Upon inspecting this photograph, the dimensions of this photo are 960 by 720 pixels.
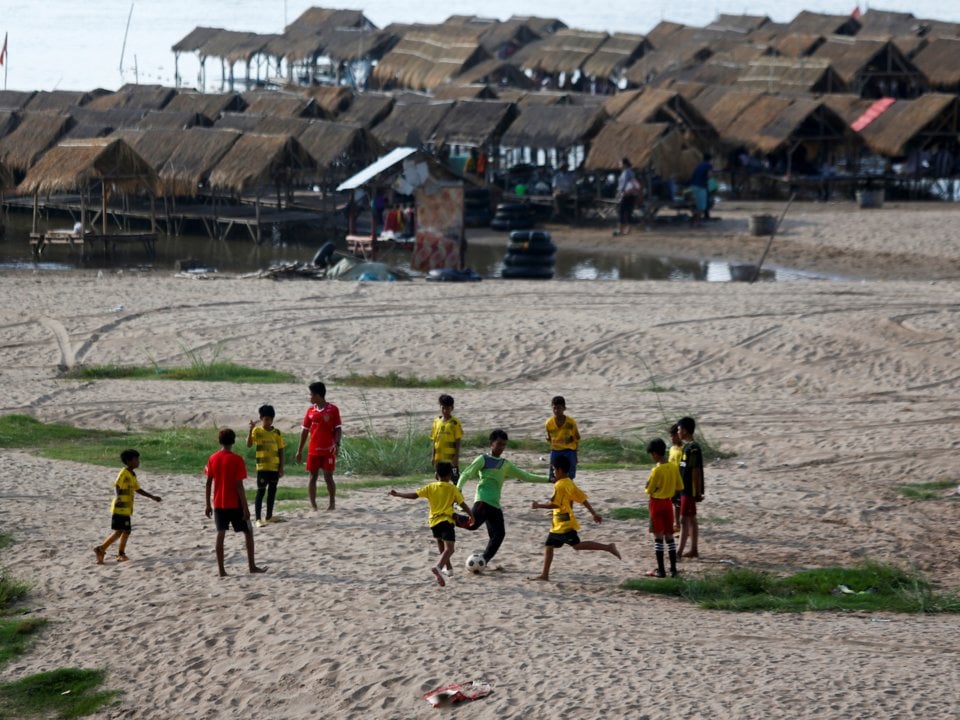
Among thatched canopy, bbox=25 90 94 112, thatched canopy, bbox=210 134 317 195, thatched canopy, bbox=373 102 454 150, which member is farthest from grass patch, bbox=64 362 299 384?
thatched canopy, bbox=25 90 94 112

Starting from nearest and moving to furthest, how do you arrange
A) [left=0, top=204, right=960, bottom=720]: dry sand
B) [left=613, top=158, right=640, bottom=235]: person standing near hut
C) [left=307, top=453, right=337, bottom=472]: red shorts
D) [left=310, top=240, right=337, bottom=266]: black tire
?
1. [left=0, top=204, right=960, bottom=720]: dry sand
2. [left=307, top=453, right=337, bottom=472]: red shorts
3. [left=310, top=240, right=337, bottom=266]: black tire
4. [left=613, top=158, right=640, bottom=235]: person standing near hut

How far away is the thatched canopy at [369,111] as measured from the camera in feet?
136

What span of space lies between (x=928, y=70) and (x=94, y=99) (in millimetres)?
28961

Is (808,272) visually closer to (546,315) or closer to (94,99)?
(546,315)

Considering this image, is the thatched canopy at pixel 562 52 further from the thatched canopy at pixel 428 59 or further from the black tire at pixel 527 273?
the black tire at pixel 527 273

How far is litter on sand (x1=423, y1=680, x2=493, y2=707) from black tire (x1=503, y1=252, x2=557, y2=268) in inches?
755

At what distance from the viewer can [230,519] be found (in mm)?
9836

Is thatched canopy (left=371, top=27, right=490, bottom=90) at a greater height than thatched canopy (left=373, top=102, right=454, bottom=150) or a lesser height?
greater

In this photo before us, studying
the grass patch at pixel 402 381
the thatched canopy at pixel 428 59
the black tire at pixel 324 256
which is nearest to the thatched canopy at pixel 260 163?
the black tire at pixel 324 256

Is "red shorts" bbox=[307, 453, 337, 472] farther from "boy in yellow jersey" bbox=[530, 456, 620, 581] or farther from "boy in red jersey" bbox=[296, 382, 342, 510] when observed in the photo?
"boy in yellow jersey" bbox=[530, 456, 620, 581]

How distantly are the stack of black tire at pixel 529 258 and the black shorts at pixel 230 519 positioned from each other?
56.6 ft

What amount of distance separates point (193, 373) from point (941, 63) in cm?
3934

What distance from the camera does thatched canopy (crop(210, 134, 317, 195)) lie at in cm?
3322

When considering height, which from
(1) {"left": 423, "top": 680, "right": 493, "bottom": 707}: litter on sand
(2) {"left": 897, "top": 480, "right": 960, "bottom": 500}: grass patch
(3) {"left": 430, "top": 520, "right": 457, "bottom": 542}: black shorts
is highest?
(3) {"left": 430, "top": 520, "right": 457, "bottom": 542}: black shorts
